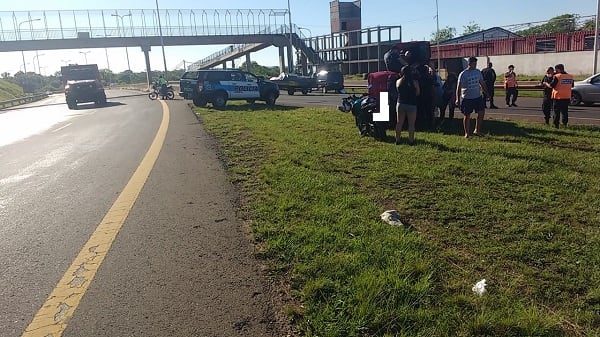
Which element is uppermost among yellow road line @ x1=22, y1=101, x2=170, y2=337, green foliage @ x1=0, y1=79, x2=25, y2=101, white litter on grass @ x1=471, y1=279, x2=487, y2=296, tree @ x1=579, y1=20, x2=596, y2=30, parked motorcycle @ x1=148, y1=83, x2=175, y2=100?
tree @ x1=579, y1=20, x2=596, y2=30

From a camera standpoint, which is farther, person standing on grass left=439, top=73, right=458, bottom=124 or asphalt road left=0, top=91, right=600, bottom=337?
person standing on grass left=439, top=73, right=458, bottom=124

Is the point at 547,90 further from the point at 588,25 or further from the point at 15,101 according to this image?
the point at 15,101

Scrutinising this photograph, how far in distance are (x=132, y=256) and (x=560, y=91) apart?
10309 mm

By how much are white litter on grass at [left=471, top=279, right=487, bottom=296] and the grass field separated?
0.04 metres

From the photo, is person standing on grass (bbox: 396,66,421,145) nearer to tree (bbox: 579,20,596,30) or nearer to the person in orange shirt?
the person in orange shirt

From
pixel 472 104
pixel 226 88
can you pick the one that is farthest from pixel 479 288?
pixel 226 88

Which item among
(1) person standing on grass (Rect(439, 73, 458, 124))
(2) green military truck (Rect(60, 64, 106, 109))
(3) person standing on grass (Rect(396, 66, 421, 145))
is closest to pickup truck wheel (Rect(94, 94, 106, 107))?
(2) green military truck (Rect(60, 64, 106, 109))

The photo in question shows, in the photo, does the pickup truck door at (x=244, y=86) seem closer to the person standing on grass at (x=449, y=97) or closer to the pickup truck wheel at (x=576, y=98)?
the person standing on grass at (x=449, y=97)

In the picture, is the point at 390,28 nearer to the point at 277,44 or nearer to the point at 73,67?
the point at 277,44

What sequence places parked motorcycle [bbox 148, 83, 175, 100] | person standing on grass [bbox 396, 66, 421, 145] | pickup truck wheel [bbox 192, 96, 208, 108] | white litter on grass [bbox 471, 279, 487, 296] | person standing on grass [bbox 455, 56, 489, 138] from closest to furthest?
white litter on grass [bbox 471, 279, 487, 296]
person standing on grass [bbox 396, 66, 421, 145]
person standing on grass [bbox 455, 56, 489, 138]
pickup truck wheel [bbox 192, 96, 208, 108]
parked motorcycle [bbox 148, 83, 175, 100]

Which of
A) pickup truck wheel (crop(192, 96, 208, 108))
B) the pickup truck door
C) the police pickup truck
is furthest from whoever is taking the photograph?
the pickup truck door

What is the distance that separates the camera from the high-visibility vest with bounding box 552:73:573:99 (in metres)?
10.7

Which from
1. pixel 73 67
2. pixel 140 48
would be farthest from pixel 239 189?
pixel 140 48

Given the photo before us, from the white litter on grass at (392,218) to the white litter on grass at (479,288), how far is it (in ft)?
4.31
